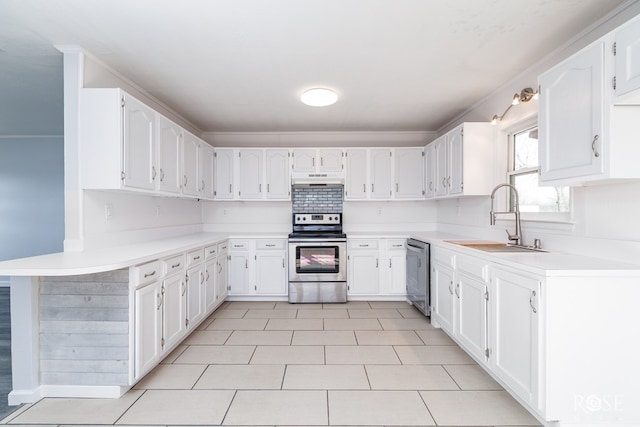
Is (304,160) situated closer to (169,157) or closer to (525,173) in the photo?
(169,157)

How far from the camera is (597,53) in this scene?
1584 mm

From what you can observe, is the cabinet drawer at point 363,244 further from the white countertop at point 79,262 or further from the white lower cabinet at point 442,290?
the white countertop at point 79,262

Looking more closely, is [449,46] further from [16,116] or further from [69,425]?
[16,116]

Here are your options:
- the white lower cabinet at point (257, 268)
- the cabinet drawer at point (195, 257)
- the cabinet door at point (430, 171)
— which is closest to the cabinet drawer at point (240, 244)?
the white lower cabinet at point (257, 268)

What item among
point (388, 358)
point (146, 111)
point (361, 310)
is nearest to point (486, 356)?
point (388, 358)

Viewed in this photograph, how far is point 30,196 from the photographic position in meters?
5.16

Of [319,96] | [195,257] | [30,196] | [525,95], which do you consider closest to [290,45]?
[319,96]

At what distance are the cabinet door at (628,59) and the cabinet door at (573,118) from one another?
A: 8 centimetres

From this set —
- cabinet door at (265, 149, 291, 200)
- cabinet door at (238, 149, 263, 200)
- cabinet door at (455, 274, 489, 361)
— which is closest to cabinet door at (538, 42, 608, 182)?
cabinet door at (455, 274, 489, 361)

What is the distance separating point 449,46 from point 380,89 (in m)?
0.87

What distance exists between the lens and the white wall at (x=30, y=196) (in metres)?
5.14

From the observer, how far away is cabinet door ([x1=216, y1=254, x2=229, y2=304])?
146 inches

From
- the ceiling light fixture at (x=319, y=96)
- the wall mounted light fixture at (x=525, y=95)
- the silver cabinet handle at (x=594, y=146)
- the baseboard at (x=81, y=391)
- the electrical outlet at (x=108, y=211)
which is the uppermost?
the ceiling light fixture at (x=319, y=96)

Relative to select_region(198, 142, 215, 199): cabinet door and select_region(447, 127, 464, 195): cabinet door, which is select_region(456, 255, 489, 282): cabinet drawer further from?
select_region(198, 142, 215, 199): cabinet door
